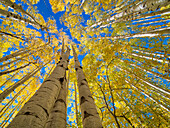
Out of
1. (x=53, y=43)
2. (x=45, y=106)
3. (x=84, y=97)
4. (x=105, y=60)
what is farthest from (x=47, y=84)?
(x=53, y=43)

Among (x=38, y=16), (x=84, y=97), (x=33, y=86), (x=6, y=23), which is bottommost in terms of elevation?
(x=84, y=97)

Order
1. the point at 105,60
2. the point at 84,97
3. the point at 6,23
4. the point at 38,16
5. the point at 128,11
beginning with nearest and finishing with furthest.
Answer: the point at 84,97 < the point at 128,11 < the point at 105,60 < the point at 6,23 < the point at 38,16

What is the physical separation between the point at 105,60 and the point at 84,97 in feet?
10.8

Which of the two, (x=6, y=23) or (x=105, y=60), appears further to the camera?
(x=6, y=23)

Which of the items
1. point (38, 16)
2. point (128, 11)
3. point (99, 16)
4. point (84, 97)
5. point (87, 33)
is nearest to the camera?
point (84, 97)

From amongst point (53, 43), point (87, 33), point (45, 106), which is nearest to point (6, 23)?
point (53, 43)

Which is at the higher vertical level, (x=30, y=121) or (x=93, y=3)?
(x=93, y=3)

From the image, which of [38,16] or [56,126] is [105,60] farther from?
Answer: [38,16]

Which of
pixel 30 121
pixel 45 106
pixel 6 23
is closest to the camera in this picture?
pixel 30 121

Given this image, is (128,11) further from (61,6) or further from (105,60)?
(61,6)

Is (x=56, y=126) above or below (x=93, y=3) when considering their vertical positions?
below

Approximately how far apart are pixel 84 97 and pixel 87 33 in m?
8.84

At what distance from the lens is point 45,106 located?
46.0 inches

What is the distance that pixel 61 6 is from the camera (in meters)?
7.61
